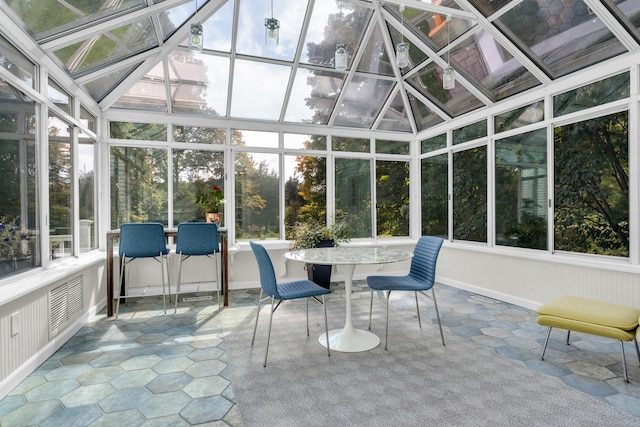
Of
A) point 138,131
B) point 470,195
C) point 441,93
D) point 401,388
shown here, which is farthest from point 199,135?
point 401,388

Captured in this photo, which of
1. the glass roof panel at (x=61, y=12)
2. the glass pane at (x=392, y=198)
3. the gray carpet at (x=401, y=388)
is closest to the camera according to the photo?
the gray carpet at (x=401, y=388)

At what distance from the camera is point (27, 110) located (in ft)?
9.27

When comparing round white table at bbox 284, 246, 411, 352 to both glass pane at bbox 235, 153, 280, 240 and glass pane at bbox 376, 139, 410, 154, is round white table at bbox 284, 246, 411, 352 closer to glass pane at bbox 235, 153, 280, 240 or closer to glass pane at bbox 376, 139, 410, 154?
glass pane at bbox 235, 153, 280, 240

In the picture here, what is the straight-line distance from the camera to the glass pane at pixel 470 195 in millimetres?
5004

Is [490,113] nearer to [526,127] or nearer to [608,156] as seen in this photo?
[526,127]

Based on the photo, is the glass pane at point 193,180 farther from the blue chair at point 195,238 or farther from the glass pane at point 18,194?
the glass pane at point 18,194

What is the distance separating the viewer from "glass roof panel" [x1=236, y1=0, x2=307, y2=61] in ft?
13.6

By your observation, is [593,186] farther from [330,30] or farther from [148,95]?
[148,95]

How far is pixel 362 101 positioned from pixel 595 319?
429cm

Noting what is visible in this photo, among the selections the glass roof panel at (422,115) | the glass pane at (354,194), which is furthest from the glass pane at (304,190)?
the glass roof panel at (422,115)

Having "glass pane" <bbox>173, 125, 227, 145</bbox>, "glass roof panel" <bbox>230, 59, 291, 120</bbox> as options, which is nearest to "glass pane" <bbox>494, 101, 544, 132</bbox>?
"glass roof panel" <bbox>230, 59, 291, 120</bbox>

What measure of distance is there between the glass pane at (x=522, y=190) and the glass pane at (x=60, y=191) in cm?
515

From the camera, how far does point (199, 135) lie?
5.23 metres

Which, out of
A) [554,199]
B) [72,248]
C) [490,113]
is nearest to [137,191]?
[72,248]
